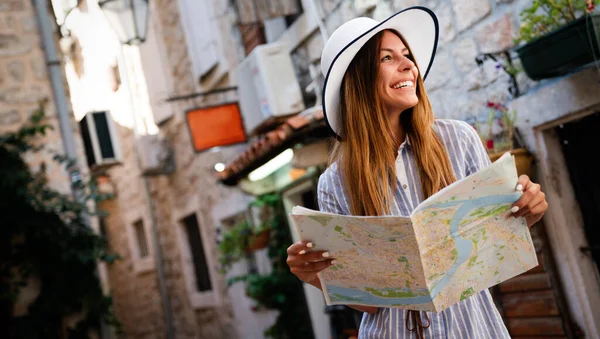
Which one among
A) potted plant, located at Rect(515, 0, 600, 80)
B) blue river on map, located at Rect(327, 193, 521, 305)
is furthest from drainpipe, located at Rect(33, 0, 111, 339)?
blue river on map, located at Rect(327, 193, 521, 305)

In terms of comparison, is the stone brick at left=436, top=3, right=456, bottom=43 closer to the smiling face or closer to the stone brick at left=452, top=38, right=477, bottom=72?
the stone brick at left=452, top=38, right=477, bottom=72

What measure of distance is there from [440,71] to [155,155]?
7098 millimetres

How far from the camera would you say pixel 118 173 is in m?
14.8

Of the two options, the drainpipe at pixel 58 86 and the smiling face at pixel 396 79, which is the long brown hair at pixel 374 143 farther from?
the drainpipe at pixel 58 86

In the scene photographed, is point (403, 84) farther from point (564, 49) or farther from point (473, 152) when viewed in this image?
point (564, 49)

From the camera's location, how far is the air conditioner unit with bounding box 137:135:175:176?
1152 centimetres

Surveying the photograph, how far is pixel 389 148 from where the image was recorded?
2.18m

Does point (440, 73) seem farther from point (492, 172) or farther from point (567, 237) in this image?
point (492, 172)

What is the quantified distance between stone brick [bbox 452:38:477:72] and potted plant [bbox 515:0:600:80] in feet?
2.23

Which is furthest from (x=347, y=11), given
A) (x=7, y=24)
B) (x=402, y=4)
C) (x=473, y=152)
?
(x=7, y=24)

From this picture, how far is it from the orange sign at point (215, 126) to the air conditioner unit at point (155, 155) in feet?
10.9

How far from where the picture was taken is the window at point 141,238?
14.0 metres

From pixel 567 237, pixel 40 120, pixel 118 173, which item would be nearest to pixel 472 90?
pixel 567 237

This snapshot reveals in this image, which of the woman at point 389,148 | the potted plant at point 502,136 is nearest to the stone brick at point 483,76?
the potted plant at point 502,136
